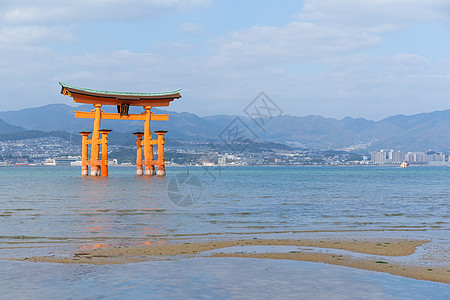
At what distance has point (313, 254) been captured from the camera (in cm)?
1136

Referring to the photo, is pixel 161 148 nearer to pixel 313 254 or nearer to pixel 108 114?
pixel 108 114

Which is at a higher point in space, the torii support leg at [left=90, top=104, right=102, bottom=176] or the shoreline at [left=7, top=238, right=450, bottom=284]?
the torii support leg at [left=90, top=104, right=102, bottom=176]

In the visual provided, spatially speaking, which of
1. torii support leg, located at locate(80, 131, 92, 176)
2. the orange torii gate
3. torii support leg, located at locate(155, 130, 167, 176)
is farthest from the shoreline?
torii support leg, located at locate(80, 131, 92, 176)

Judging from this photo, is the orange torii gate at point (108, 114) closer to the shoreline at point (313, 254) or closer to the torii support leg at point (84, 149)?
the torii support leg at point (84, 149)

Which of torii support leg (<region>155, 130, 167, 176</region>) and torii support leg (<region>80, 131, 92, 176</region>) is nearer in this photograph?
torii support leg (<region>155, 130, 167, 176</region>)

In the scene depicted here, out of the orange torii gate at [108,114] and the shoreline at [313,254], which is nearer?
the shoreline at [313,254]

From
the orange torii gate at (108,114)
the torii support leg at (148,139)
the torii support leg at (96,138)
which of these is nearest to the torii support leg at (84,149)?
the orange torii gate at (108,114)

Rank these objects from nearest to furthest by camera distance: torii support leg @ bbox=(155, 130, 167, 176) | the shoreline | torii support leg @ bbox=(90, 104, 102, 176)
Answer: the shoreline
torii support leg @ bbox=(90, 104, 102, 176)
torii support leg @ bbox=(155, 130, 167, 176)

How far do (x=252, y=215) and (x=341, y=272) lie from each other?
475 inches

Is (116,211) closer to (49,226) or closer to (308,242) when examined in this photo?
(49,226)

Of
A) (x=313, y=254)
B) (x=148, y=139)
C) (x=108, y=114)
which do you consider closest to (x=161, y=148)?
(x=148, y=139)

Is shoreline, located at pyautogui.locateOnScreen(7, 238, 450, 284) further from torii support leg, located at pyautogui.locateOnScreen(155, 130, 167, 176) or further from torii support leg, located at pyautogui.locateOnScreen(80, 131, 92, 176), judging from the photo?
torii support leg, located at pyautogui.locateOnScreen(80, 131, 92, 176)

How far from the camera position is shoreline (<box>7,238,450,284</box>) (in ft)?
32.4

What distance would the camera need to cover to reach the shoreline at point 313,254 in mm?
9866
